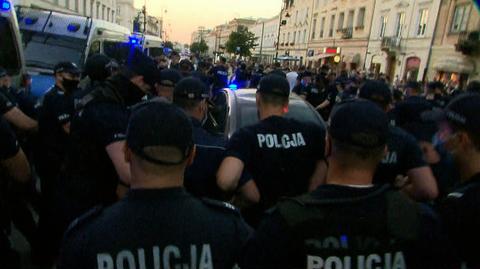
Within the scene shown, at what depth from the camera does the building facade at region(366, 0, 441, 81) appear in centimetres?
2333

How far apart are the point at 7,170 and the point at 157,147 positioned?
1.58m

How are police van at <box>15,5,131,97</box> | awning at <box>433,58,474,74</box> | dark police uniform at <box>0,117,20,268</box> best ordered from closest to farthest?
dark police uniform at <box>0,117,20,268</box> → police van at <box>15,5,131,97</box> → awning at <box>433,58,474,74</box>

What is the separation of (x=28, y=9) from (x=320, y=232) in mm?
10620

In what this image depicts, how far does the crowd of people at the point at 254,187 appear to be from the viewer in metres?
1.38

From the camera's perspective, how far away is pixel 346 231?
4.53 ft

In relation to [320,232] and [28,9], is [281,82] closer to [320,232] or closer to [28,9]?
[320,232]

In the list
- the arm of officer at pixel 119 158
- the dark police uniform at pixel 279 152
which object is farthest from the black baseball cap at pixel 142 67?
the dark police uniform at pixel 279 152

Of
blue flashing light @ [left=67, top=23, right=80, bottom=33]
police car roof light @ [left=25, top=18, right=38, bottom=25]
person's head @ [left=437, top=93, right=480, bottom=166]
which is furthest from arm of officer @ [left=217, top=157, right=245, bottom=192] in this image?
police car roof light @ [left=25, top=18, right=38, bottom=25]

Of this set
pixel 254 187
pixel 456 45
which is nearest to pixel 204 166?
pixel 254 187

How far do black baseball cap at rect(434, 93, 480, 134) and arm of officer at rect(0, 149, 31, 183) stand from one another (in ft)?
7.99

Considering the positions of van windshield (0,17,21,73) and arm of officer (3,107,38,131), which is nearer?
arm of officer (3,107,38,131)

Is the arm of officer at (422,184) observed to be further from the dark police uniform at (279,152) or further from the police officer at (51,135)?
the police officer at (51,135)

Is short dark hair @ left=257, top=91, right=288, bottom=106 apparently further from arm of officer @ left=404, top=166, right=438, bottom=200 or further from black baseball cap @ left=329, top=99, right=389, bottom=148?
black baseball cap @ left=329, top=99, right=389, bottom=148

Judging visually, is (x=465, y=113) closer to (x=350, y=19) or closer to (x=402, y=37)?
(x=402, y=37)
